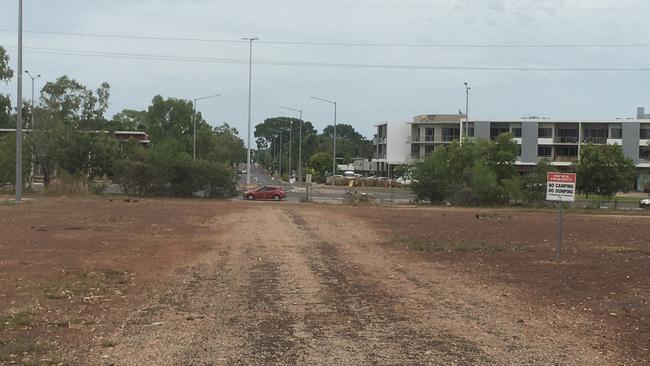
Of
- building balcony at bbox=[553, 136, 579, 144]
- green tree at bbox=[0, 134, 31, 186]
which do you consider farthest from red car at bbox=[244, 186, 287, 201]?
building balcony at bbox=[553, 136, 579, 144]

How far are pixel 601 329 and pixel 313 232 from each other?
50.4 feet

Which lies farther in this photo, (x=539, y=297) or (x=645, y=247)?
(x=645, y=247)

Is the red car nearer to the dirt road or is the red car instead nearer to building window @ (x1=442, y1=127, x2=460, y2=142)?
the dirt road

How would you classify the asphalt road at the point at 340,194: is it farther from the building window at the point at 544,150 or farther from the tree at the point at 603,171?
the building window at the point at 544,150

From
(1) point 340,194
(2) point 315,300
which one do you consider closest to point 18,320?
(2) point 315,300

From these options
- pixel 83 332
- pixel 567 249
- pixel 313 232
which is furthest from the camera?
pixel 313 232

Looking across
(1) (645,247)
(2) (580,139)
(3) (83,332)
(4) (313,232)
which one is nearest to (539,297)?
(3) (83,332)

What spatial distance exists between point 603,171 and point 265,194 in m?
27.6

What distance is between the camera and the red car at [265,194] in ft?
177

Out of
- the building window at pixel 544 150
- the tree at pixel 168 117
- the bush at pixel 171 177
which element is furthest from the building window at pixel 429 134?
the bush at pixel 171 177

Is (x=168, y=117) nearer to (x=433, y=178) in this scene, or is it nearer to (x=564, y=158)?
(x=433, y=178)

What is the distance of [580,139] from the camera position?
322 feet

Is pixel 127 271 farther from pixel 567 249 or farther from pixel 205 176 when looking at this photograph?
pixel 205 176

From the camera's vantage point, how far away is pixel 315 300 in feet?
33.5
